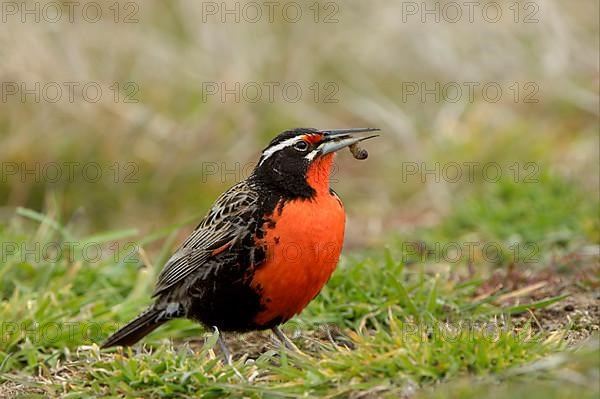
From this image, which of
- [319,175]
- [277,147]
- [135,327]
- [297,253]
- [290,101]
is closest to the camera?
[297,253]

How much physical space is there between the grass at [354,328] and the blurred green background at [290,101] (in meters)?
0.94

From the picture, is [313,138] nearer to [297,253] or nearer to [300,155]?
[300,155]

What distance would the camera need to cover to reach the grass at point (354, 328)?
4.43m

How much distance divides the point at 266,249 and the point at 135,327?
1.12 m

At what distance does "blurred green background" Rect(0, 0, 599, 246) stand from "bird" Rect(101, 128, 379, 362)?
289cm

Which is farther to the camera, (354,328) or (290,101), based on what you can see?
(290,101)

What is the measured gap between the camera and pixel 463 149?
403 inches

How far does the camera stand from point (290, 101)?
11.3m

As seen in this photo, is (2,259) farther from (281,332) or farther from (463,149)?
(463,149)

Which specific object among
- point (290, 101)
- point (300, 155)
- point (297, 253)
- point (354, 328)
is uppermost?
point (300, 155)

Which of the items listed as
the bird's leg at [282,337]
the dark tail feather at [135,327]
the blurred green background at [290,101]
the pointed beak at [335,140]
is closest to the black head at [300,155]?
the pointed beak at [335,140]

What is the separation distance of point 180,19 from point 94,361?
7.68 metres

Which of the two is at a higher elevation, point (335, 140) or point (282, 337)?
point (335, 140)

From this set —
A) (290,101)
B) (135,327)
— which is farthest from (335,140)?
(290,101)
